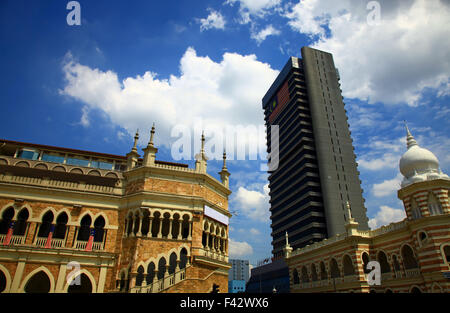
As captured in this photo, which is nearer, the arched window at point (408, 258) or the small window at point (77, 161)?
the arched window at point (408, 258)

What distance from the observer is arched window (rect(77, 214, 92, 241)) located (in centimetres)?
2475

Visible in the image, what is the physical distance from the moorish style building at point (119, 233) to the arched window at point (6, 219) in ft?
0.22

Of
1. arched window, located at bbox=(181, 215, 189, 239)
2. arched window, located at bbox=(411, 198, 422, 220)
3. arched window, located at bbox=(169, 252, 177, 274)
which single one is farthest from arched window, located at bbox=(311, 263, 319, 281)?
arched window, located at bbox=(169, 252, 177, 274)

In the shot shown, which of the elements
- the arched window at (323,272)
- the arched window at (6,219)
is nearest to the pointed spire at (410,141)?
the arched window at (323,272)

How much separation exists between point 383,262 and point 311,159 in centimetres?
4687

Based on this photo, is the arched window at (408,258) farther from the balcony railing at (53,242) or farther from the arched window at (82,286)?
the balcony railing at (53,242)

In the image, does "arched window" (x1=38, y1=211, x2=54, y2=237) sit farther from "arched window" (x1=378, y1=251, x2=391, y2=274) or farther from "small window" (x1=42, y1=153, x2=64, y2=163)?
"arched window" (x1=378, y1=251, x2=391, y2=274)

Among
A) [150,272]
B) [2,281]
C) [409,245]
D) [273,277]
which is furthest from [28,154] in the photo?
[273,277]

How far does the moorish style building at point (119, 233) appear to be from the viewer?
71.7 feet

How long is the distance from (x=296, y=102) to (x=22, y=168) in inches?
2708

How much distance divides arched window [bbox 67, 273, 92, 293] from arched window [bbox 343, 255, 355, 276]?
2627 centimetres

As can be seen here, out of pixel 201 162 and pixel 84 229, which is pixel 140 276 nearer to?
pixel 84 229

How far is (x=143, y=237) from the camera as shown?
23.2 meters
